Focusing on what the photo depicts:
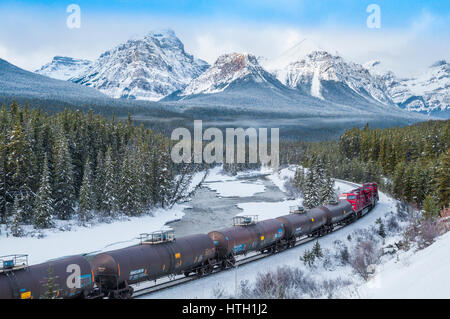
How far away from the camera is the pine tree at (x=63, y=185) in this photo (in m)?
53.9

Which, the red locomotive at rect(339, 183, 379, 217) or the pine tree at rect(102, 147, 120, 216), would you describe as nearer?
the red locomotive at rect(339, 183, 379, 217)

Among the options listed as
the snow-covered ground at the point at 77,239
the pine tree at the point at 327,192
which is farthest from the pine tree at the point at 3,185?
the pine tree at the point at 327,192

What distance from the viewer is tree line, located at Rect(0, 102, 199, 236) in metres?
49.4

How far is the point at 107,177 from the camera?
59.8m

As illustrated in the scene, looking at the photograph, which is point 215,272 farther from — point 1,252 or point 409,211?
point 409,211

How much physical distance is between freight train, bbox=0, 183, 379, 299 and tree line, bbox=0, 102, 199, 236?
27140 millimetres

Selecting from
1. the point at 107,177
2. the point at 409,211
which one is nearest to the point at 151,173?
the point at 107,177

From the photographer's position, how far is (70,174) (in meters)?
55.1

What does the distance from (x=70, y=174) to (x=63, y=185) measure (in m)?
1.91

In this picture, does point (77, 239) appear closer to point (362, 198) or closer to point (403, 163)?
point (362, 198)

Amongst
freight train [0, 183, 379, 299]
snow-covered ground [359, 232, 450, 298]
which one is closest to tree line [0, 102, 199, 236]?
freight train [0, 183, 379, 299]

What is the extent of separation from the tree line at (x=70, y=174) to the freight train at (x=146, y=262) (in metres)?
27.1

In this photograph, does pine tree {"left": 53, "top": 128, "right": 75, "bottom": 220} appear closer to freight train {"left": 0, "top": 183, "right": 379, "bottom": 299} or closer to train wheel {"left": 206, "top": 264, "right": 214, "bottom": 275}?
freight train {"left": 0, "top": 183, "right": 379, "bottom": 299}

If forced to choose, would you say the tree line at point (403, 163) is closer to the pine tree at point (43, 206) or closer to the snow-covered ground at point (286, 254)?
the snow-covered ground at point (286, 254)
